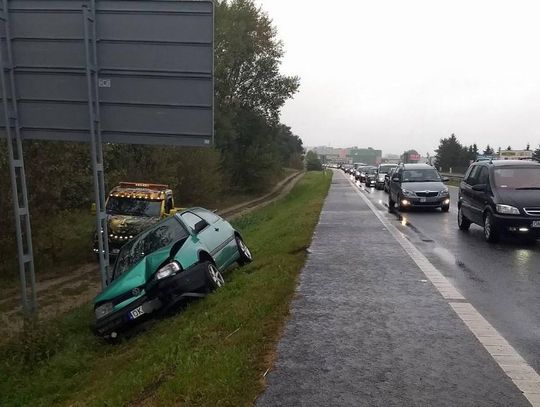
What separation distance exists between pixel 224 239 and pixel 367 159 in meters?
189

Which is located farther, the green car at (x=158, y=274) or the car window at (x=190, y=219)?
the car window at (x=190, y=219)

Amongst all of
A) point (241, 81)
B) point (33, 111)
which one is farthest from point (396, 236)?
point (241, 81)

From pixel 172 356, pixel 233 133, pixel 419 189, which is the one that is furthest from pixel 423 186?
pixel 233 133

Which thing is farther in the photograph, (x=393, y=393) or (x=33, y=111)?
(x=33, y=111)

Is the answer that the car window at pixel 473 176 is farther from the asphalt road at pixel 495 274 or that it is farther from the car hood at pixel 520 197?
the car hood at pixel 520 197

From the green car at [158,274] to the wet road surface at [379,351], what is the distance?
156 centimetres

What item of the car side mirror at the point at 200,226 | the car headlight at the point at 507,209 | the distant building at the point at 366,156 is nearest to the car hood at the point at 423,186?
the car headlight at the point at 507,209

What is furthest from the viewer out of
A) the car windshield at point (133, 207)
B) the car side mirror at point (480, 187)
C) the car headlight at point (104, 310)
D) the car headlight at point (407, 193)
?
the car headlight at point (407, 193)

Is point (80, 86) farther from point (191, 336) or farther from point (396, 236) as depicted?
point (396, 236)

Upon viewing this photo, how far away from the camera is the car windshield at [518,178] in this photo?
11328 millimetres

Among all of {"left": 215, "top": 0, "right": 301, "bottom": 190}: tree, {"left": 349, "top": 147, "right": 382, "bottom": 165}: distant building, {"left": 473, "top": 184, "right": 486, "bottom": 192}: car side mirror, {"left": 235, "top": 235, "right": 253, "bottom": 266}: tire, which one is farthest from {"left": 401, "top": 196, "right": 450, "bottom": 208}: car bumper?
{"left": 349, "top": 147, "right": 382, "bottom": 165}: distant building

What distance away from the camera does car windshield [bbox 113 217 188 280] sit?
8.14 m

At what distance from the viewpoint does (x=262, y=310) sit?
6102 mm

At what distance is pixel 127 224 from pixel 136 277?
22.5 ft
